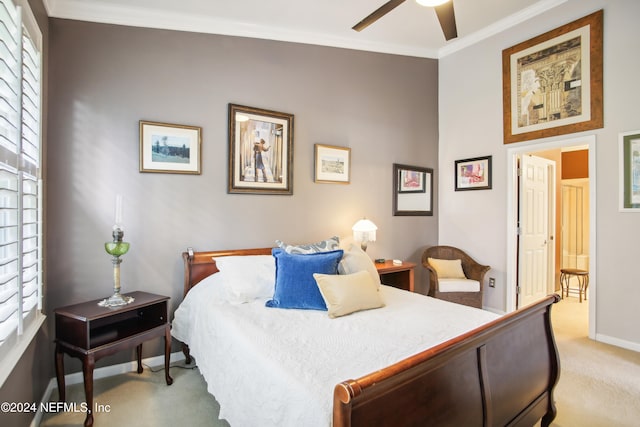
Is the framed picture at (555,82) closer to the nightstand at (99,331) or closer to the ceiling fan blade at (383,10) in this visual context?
the ceiling fan blade at (383,10)

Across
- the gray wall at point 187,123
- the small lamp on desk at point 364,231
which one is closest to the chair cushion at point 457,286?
the gray wall at point 187,123

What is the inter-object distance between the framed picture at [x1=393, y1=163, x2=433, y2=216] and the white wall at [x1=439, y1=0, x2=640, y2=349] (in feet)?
0.82

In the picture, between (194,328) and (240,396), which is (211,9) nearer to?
(194,328)

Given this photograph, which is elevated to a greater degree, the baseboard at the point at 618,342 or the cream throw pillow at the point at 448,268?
the cream throw pillow at the point at 448,268

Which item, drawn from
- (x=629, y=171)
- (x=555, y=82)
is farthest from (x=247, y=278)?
(x=555, y=82)

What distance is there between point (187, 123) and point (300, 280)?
174 cm

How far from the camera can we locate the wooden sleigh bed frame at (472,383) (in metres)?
1.04

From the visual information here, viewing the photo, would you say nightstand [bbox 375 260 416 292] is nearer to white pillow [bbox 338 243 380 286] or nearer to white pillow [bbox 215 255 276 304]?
white pillow [bbox 338 243 380 286]

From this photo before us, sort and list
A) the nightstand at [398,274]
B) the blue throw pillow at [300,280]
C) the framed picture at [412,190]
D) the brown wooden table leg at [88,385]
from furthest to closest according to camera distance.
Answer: the framed picture at [412,190] < the nightstand at [398,274] < the blue throw pillow at [300,280] < the brown wooden table leg at [88,385]

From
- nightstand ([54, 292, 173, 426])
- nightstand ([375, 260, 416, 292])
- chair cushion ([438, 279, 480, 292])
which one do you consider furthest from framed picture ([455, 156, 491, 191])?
nightstand ([54, 292, 173, 426])

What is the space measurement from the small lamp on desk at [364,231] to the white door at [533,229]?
1.94m

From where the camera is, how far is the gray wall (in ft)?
8.11

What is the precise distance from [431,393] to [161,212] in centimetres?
244

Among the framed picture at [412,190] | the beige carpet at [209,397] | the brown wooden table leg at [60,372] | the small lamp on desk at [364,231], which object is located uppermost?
the framed picture at [412,190]
